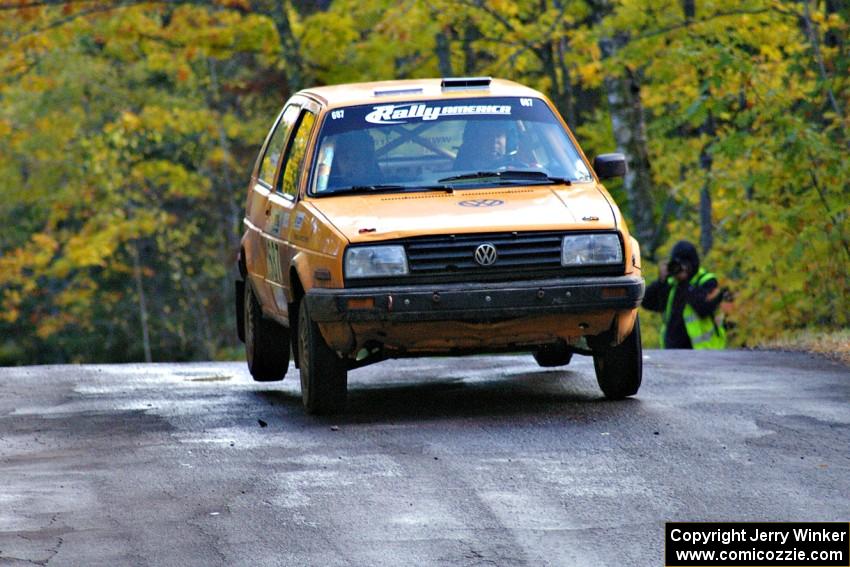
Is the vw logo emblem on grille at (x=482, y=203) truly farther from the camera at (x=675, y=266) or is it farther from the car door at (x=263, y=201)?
the camera at (x=675, y=266)

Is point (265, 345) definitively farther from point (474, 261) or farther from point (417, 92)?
point (474, 261)

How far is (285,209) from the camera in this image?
35.5 feet

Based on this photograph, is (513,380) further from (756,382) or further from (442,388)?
(756,382)

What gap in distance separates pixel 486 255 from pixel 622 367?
53.0 inches

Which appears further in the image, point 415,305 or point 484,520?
point 415,305

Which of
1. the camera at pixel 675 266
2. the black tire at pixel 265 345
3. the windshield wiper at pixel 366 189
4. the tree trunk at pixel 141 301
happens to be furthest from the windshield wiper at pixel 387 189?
the tree trunk at pixel 141 301

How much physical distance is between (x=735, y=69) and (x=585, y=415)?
7765mm

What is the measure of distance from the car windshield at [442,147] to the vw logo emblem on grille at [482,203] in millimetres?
321

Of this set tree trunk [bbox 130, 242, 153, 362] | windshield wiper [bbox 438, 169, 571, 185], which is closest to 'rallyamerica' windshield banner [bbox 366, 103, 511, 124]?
windshield wiper [bbox 438, 169, 571, 185]

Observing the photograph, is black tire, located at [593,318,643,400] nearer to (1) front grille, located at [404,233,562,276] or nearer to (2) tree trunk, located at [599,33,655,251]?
(1) front grille, located at [404,233,562,276]

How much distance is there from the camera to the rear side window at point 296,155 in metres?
10.9

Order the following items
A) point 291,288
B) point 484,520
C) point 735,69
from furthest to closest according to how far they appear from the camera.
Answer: point 735,69, point 291,288, point 484,520

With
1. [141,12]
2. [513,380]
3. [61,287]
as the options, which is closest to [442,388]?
[513,380]

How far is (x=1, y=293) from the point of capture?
44.4 meters
